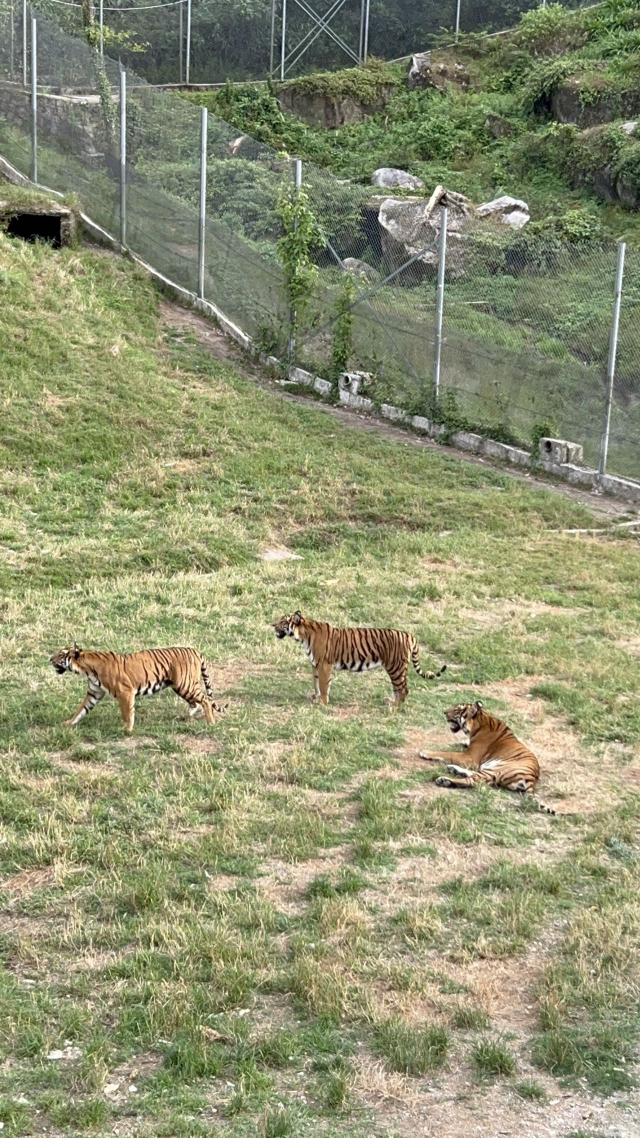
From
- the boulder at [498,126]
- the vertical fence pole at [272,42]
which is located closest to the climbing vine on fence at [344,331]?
the boulder at [498,126]

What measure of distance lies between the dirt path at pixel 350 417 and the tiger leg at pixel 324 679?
281 inches

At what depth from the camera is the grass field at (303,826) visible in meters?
5.31

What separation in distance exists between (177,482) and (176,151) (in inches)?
338

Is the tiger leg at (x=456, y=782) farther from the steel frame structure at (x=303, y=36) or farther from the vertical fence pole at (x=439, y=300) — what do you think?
the steel frame structure at (x=303, y=36)

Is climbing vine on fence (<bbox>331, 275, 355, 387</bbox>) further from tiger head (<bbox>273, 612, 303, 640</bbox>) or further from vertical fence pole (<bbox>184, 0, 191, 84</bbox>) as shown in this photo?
vertical fence pole (<bbox>184, 0, 191, 84</bbox>)

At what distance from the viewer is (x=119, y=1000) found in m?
5.77

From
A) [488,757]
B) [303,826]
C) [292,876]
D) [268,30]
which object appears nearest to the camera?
[292,876]

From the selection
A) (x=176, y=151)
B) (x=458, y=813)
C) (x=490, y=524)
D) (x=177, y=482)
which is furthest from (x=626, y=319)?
(x=458, y=813)

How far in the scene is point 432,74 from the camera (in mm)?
34625

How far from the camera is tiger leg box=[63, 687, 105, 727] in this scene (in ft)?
29.7

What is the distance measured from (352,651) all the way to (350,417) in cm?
963

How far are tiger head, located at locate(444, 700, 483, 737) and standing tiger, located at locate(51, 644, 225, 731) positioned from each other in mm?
1735

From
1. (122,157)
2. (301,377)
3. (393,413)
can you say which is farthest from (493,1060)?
(122,157)

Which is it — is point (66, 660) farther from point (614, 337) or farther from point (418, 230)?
point (418, 230)
